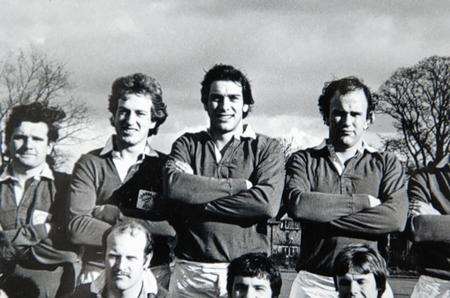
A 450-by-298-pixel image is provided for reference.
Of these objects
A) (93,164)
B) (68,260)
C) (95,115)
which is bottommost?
(68,260)

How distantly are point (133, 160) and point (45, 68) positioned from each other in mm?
1215

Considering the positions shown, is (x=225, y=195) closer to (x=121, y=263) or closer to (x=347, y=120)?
(x=121, y=263)

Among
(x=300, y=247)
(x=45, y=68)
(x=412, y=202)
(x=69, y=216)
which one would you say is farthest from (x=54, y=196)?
(x=412, y=202)

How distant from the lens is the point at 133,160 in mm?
4488

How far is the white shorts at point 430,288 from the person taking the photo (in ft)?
14.0

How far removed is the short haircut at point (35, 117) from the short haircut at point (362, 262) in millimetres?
2120

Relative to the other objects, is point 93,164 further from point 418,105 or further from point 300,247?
point 418,105

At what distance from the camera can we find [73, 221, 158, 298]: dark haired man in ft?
13.6

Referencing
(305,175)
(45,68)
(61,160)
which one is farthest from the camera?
(45,68)

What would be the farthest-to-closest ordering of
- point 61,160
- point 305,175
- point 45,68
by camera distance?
point 45,68, point 61,160, point 305,175

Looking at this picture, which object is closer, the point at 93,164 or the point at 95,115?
the point at 93,164

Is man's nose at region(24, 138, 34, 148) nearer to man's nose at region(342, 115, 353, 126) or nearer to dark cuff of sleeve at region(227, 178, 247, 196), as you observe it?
dark cuff of sleeve at region(227, 178, 247, 196)

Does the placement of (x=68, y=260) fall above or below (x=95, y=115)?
below

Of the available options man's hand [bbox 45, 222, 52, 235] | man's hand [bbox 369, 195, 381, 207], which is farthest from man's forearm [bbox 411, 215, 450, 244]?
man's hand [bbox 45, 222, 52, 235]
